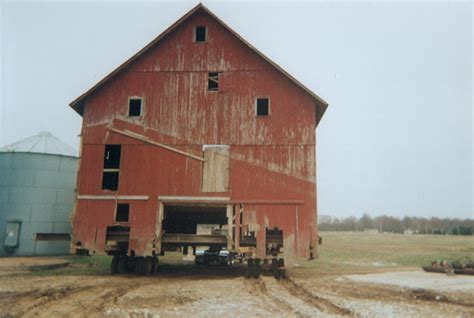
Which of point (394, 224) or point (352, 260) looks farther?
point (394, 224)

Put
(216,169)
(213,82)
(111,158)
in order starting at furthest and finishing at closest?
1. (111,158)
2. (213,82)
3. (216,169)

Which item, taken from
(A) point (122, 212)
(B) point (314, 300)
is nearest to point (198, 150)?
(A) point (122, 212)

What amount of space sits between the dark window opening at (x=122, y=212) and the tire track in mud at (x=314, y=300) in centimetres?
704

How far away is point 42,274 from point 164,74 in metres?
9.90

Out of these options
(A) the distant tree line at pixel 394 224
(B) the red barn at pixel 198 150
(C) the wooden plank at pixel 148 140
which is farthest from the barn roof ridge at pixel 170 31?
(A) the distant tree line at pixel 394 224

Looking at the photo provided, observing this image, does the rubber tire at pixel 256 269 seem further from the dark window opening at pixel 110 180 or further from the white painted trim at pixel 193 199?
the dark window opening at pixel 110 180

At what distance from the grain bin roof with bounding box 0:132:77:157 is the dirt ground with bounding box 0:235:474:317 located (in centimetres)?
1191

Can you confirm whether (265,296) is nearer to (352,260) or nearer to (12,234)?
(12,234)

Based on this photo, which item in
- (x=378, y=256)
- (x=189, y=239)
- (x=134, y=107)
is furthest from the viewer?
(x=378, y=256)

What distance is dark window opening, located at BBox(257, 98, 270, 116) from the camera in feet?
59.3

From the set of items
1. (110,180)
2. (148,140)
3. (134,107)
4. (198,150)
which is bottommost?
(110,180)

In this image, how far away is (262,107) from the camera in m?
18.2

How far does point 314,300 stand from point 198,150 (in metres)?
8.34

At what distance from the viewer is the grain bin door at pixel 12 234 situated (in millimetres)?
24172
